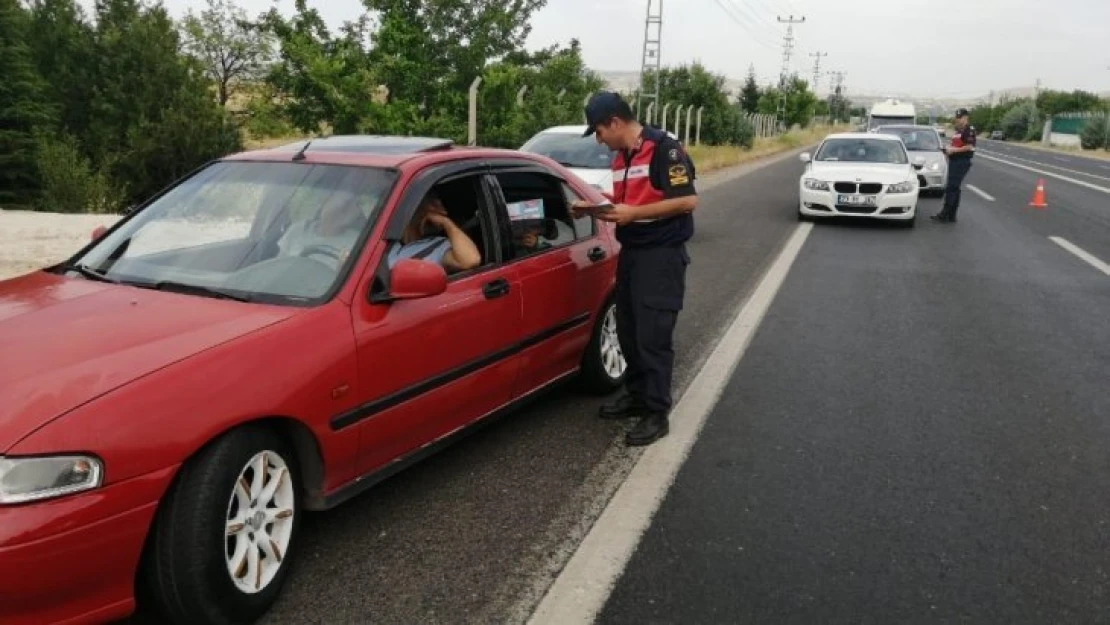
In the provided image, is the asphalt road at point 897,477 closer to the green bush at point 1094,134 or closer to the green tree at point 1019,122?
the green bush at point 1094,134

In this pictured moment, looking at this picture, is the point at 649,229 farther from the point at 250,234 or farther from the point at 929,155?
the point at 929,155

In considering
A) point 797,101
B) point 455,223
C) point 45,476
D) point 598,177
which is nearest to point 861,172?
point 598,177

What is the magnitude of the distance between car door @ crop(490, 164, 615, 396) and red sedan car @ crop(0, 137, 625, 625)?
0.01 m

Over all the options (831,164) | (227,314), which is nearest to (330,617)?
(227,314)

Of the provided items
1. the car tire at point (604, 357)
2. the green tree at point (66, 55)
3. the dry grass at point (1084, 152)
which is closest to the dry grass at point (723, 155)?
the green tree at point (66, 55)

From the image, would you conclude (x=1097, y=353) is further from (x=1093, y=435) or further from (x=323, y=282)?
(x=323, y=282)

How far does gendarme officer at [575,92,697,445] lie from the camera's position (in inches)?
172

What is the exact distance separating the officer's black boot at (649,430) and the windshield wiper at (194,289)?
6.90ft

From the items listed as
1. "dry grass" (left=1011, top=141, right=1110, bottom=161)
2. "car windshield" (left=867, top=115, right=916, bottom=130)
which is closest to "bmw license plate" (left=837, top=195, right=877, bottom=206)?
"car windshield" (left=867, top=115, right=916, bottom=130)

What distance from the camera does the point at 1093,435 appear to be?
15.5ft

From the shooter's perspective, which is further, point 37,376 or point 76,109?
point 76,109

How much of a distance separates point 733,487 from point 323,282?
2.02m

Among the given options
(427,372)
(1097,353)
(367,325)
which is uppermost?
(367,325)

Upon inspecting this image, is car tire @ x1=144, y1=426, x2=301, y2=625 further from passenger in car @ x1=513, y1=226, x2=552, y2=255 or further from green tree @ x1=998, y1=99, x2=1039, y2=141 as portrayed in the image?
green tree @ x1=998, y1=99, x2=1039, y2=141
